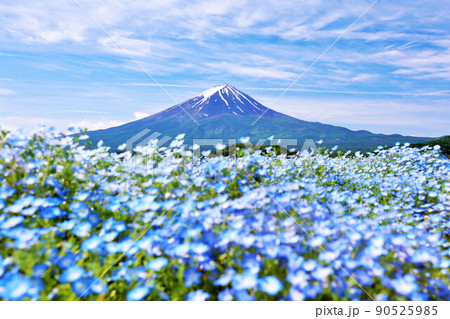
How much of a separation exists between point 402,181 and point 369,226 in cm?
361

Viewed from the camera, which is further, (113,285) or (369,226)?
(369,226)

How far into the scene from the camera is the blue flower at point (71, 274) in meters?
2.02

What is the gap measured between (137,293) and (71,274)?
47cm

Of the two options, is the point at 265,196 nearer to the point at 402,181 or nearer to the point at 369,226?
the point at 369,226

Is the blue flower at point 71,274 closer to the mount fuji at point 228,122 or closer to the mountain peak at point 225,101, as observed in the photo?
the mount fuji at point 228,122

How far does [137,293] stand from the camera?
196 cm

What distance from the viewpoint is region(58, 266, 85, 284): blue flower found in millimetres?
2016

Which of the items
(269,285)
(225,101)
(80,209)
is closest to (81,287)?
(80,209)

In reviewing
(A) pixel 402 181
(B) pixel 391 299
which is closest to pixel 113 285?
(B) pixel 391 299

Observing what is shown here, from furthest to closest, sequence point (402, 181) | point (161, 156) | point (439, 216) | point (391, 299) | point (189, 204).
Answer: point (402, 181)
point (161, 156)
point (439, 216)
point (189, 204)
point (391, 299)

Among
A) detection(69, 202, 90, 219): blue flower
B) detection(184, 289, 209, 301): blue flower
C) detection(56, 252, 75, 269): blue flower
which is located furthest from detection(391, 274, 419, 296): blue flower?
detection(69, 202, 90, 219): blue flower

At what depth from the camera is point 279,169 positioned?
16.3ft
